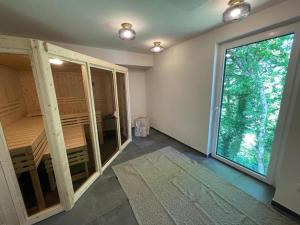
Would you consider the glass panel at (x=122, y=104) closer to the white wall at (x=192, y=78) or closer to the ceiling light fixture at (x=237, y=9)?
the white wall at (x=192, y=78)

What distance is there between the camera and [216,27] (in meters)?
2.09

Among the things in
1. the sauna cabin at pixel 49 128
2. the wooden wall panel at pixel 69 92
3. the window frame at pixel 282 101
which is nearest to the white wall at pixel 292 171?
the window frame at pixel 282 101

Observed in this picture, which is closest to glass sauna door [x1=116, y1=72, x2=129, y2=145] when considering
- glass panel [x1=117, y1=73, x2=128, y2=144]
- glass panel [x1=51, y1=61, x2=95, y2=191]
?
glass panel [x1=117, y1=73, x2=128, y2=144]

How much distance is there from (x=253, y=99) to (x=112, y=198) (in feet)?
8.17

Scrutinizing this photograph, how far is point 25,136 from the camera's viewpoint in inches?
70.3

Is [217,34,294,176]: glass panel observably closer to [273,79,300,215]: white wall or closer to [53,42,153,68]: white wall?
[273,79,300,215]: white wall

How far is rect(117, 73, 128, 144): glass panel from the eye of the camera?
301cm

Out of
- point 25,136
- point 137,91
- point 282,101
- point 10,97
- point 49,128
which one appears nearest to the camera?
point 49,128

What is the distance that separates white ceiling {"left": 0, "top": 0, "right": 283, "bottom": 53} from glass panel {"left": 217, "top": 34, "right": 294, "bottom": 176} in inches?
22.5

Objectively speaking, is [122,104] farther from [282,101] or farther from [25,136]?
[282,101]

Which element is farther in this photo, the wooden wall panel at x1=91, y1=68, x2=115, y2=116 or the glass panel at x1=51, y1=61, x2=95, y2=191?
the wooden wall panel at x1=91, y1=68, x2=115, y2=116

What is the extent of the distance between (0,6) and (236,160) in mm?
3856

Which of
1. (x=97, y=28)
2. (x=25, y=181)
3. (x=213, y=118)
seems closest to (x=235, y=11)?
(x=213, y=118)

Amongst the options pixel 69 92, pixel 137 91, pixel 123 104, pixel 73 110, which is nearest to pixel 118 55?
pixel 123 104
